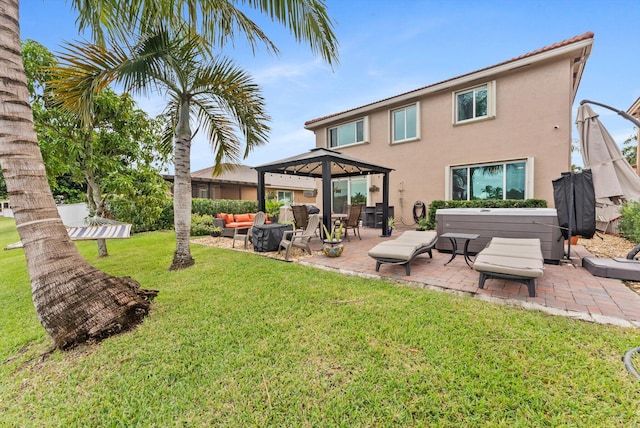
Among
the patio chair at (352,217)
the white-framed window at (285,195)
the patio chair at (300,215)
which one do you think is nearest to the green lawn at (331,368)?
the patio chair at (300,215)

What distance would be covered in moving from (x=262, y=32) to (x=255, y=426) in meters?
5.57

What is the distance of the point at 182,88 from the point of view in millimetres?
5129

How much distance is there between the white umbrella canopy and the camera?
13.2ft

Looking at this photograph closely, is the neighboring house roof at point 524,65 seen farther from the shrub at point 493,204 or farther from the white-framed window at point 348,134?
the shrub at point 493,204

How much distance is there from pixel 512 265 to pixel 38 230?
221 inches

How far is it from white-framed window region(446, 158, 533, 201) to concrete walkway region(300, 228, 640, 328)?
3.55 meters

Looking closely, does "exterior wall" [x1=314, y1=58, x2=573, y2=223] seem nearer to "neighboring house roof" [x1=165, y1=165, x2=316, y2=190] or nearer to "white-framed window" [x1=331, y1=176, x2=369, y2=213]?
"white-framed window" [x1=331, y1=176, x2=369, y2=213]

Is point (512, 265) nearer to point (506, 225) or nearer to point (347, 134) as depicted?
point (506, 225)

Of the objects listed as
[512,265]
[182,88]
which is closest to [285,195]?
[182,88]

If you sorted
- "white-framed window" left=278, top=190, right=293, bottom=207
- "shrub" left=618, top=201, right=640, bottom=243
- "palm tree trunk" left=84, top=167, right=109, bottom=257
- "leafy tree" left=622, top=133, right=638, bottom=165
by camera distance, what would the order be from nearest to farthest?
"shrub" left=618, top=201, right=640, bottom=243, "palm tree trunk" left=84, top=167, right=109, bottom=257, "leafy tree" left=622, top=133, right=638, bottom=165, "white-framed window" left=278, top=190, right=293, bottom=207

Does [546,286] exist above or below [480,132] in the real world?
below

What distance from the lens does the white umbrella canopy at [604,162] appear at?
13.2 ft

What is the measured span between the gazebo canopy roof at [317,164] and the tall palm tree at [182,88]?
147cm

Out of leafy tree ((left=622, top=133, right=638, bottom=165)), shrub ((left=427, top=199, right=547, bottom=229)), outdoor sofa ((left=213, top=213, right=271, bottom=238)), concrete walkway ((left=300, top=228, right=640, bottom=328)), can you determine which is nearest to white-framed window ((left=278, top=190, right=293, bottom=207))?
outdoor sofa ((left=213, top=213, right=271, bottom=238))
